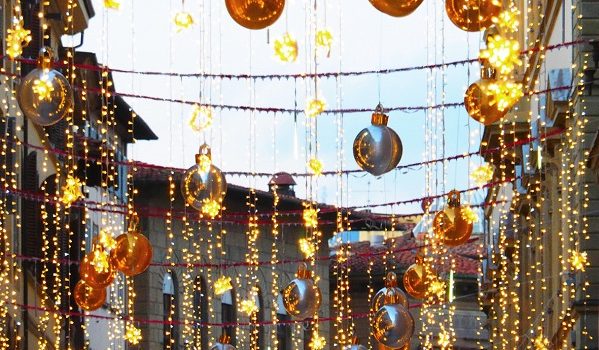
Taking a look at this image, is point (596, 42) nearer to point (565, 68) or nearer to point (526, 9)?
point (565, 68)

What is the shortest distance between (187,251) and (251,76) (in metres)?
28.7

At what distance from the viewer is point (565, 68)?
25000mm

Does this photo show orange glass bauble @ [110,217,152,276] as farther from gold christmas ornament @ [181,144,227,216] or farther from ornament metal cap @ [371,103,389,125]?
ornament metal cap @ [371,103,389,125]

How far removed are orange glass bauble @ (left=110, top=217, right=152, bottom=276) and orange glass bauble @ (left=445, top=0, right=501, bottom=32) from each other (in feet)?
16.6

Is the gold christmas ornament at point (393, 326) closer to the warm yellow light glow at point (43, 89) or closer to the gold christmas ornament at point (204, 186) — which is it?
the gold christmas ornament at point (204, 186)

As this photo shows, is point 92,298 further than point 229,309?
No

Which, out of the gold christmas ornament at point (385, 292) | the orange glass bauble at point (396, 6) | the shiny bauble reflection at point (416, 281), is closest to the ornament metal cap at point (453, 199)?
the gold christmas ornament at point (385, 292)

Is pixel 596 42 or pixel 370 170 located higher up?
pixel 596 42

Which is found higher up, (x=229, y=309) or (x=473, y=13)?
(x=473, y=13)

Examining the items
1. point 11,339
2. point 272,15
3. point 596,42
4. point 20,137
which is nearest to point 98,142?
point 20,137

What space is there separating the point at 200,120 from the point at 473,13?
5.03 m

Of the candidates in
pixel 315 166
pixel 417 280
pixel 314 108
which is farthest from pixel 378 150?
pixel 315 166

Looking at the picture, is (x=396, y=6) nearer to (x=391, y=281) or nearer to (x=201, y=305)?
(x=391, y=281)

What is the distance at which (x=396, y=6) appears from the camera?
1400 centimetres
